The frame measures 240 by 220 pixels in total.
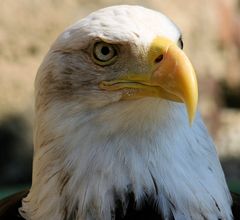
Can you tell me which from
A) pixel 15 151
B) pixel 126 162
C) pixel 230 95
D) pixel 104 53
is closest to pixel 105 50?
pixel 104 53

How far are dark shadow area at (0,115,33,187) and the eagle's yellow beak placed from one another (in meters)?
2.26

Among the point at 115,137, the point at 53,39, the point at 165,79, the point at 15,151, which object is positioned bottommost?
the point at 15,151

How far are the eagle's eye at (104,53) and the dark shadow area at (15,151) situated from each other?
223 centimetres

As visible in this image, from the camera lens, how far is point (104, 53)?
219 centimetres

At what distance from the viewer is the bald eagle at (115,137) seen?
2.17m

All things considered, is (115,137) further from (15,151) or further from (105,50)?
(15,151)

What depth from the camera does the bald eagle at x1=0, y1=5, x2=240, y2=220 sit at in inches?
85.5

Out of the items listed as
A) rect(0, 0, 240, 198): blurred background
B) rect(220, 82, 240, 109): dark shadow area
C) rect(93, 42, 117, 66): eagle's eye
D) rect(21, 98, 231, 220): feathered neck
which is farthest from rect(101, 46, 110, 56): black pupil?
rect(220, 82, 240, 109): dark shadow area

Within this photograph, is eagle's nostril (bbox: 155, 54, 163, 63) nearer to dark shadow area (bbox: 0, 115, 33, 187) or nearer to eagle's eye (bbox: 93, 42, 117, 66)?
eagle's eye (bbox: 93, 42, 117, 66)

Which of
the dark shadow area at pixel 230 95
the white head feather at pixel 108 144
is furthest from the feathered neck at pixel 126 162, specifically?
the dark shadow area at pixel 230 95

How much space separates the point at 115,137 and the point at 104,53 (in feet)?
0.74

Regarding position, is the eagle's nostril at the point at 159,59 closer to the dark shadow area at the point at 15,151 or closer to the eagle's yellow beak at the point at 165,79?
the eagle's yellow beak at the point at 165,79

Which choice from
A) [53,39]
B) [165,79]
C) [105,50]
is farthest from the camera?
[53,39]

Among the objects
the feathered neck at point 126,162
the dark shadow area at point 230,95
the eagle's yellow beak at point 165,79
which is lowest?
the dark shadow area at point 230,95
